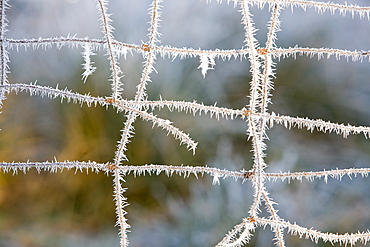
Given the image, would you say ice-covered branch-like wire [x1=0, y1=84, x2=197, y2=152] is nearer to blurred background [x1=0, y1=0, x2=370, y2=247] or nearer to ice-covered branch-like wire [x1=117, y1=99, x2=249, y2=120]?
ice-covered branch-like wire [x1=117, y1=99, x2=249, y2=120]

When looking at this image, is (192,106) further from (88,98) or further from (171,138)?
(171,138)

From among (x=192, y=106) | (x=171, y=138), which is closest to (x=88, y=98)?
(x=192, y=106)

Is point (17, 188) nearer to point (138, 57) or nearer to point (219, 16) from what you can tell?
point (138, 57)

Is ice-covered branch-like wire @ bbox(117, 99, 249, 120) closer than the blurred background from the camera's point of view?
Yes

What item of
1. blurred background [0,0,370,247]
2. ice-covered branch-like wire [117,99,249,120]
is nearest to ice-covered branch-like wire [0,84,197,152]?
ice-covered branch-like wire [117,99,249,120]

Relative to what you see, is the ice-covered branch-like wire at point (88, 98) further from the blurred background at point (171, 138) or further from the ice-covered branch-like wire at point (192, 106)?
the blurred background at point (171, 138)

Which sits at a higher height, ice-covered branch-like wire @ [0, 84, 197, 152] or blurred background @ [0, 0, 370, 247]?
blurred background @ [0, 0, 370, 247]

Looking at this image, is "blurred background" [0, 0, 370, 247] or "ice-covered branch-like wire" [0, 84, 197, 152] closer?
"ice-covered branch-like wire" [0, 84, 197, 152]

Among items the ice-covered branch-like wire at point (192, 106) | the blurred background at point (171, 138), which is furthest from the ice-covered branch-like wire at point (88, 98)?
the blurred background at point (171, 138)
